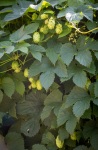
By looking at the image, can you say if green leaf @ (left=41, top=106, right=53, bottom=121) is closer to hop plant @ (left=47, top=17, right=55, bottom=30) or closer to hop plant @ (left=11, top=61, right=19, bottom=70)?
hop plant @ (left=11, top=61, right=19, bottom=70)

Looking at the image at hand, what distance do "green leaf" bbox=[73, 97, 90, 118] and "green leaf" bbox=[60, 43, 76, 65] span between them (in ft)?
0.64

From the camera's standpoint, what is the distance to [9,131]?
180cm

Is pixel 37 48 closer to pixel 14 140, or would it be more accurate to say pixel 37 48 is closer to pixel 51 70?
pixel 51 70

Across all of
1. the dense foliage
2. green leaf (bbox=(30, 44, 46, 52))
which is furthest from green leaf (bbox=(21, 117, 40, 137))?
green leaf (bbox=(30, 44, 46, 52))

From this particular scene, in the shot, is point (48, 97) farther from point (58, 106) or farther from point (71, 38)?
point (71, 38)

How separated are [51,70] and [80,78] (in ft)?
0.43

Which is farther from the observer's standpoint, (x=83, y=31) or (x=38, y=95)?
(x=38, y=95)

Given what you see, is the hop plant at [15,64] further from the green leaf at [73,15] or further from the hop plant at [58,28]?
the green leaf at [73,15]

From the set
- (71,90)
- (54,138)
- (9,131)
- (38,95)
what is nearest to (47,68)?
(71,90)

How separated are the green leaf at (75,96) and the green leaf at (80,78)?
0.32 feet

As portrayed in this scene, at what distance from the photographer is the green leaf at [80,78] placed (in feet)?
4.29

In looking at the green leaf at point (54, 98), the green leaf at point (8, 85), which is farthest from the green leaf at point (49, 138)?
the green leaf at point (8, 85)

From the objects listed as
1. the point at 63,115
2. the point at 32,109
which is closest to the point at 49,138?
the point at 32,109

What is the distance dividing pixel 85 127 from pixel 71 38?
0.46 metres
